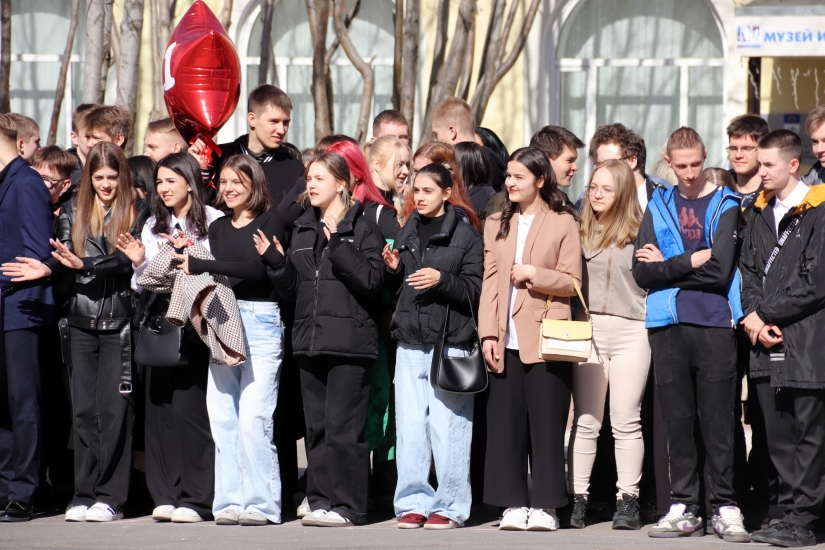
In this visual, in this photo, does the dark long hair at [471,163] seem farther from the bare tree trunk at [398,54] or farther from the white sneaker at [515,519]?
the bare tree trunk at [398,54]

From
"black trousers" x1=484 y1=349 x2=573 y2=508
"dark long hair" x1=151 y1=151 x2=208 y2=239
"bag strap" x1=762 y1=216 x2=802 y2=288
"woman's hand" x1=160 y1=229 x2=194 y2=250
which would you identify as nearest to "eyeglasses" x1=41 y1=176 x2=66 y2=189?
"dark long hair" x1=151 y1=151 x2=208 y2=239

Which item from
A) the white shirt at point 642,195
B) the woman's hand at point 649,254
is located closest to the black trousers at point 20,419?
the woman's hand at point 649,254

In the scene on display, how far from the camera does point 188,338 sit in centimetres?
657

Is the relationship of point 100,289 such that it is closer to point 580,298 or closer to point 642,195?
point 580,298

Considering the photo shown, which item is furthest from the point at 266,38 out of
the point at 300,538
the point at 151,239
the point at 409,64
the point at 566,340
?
the point at 300,538

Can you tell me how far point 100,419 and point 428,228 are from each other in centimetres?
216

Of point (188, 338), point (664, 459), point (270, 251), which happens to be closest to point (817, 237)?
point (664, 459)

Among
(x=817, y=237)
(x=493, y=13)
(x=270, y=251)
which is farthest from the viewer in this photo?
(x=493, y=13)

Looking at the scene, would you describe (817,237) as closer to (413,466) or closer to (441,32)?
(413,466)

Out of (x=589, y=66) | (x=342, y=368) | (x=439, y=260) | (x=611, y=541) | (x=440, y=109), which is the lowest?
(x=611, y=541)

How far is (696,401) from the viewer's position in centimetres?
630

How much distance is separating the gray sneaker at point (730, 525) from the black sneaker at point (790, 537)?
151 mm

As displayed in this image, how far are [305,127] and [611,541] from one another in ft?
25.9

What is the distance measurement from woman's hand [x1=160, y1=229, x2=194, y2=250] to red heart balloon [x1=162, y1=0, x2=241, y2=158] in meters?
1.03
